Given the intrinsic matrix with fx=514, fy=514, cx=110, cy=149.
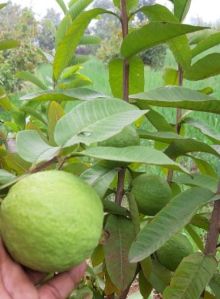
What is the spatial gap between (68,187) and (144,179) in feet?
0.85

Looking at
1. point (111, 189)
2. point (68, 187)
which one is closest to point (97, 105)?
point (68, 187)

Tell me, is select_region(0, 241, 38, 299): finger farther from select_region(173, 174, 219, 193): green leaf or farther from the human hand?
select_region(173, 174, 219, 193): green leaf

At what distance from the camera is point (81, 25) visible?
105cm

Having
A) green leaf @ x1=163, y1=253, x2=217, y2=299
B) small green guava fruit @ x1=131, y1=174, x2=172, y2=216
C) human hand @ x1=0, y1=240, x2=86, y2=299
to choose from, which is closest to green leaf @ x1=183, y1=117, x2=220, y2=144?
small green guava fruit @ x1=131, y1=174, x2=172, y2=216

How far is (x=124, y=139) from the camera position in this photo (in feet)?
2.87

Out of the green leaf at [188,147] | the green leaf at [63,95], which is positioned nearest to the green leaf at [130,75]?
the green leaf at [63,95]

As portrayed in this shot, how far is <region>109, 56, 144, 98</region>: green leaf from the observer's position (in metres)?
1.10

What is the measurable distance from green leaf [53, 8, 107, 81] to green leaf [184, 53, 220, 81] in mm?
213

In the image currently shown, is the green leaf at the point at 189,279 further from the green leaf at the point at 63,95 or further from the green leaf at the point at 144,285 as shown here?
the green leaf at the point at 63,95

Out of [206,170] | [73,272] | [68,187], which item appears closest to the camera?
[68,187]

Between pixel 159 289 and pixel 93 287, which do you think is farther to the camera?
pixel 93 287

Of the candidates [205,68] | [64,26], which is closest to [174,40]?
[205,68]

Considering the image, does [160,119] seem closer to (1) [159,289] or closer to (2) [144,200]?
(2) [144,200]

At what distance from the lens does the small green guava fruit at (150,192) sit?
926 mm
